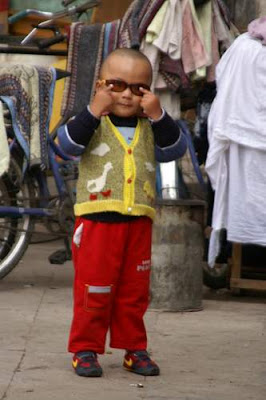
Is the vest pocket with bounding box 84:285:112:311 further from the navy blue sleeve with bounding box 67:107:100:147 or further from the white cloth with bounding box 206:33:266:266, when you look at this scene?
the white cloth with bounding box 206:33:266:266

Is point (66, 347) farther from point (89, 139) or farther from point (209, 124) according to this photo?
point (209, 124)

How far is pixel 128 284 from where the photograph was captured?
531 centimetres

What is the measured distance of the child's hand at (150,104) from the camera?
5.16m

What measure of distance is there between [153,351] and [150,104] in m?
1.37

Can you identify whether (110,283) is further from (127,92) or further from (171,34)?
(171,34)

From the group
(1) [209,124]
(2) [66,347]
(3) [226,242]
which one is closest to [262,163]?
(1) [209,124]

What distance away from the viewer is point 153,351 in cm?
585

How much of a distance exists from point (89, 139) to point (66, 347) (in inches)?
48.3

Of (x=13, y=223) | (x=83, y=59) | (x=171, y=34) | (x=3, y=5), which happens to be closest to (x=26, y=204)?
(x=13, y=223)

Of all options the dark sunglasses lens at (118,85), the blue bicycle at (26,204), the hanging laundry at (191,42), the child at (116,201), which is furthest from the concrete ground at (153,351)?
the hanging laundry at (191,42)

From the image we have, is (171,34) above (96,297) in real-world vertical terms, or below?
above

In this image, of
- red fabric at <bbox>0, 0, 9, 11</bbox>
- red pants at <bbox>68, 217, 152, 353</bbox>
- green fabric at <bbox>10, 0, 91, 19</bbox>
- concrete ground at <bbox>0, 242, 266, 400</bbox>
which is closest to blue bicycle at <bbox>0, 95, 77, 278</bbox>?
concrete ground at <bbox>0, 242, 266, 400</bbox>

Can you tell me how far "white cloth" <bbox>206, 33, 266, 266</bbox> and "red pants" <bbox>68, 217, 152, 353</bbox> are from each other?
6.17ft

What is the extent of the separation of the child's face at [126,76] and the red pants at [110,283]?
1.68 feet
